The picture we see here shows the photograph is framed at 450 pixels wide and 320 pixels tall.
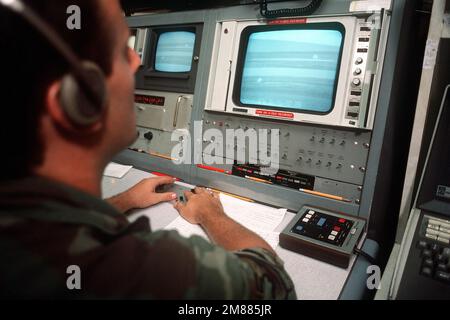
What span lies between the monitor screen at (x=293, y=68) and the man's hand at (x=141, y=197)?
54 centimetres

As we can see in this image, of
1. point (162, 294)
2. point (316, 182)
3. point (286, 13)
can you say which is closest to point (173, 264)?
point (162, 294)

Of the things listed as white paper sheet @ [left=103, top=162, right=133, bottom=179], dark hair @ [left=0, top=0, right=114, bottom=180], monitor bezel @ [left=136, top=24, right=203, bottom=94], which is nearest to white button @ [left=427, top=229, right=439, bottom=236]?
dark hair @ [left=0, top=0, right=114, bottom=180]

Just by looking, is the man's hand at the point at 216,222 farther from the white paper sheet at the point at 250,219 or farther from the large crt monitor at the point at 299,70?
the large crt monitor at the point at 299,70

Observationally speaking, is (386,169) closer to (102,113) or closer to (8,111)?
(102,113)

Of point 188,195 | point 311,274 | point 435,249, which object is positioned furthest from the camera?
point 188,195

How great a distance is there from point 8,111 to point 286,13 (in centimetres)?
110

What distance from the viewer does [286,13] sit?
1.22m

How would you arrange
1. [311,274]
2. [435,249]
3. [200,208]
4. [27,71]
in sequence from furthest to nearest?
[200,208] < [311,274] < [435,249] < [27,71]

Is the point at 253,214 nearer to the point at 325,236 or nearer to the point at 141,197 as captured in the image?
the point at 325,236

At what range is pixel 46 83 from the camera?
45cm

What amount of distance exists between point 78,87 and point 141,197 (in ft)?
2.67

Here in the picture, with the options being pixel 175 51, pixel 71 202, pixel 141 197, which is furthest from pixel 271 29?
pixel 71 202
